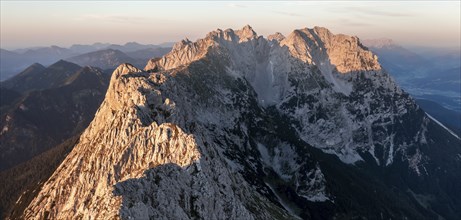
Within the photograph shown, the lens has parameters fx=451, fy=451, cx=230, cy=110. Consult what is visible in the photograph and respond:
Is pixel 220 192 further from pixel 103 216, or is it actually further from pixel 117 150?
pixel 117 150

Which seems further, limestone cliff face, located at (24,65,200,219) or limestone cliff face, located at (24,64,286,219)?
limestone cliff face, located at (24,65,200,219)

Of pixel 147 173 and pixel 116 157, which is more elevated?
pixel 147 173

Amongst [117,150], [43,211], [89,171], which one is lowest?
[43,211]

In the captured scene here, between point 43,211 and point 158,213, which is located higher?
point 158,213

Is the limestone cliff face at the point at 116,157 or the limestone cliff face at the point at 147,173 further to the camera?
the limestone cliff face at the point at 116,157

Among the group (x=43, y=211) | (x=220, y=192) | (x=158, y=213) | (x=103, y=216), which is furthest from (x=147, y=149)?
(x=43, y=211)

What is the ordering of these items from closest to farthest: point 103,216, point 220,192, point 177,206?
point 103,216 < point 177,206 < point 220,192

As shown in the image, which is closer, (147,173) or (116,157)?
(147,173)

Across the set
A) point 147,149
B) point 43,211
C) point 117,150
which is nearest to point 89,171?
point 117,150

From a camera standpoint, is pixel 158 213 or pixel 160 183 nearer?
pixel 158 213

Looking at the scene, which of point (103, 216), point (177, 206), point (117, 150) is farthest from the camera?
point (117, 150)
